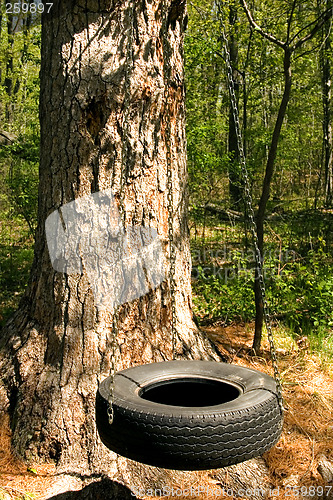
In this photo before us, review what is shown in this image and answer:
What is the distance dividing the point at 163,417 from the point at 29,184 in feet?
19.9

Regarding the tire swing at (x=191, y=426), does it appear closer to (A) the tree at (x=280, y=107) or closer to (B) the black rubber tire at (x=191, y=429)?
(B) the black rubber tire at (x=191, y=429)

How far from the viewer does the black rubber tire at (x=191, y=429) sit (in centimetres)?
208

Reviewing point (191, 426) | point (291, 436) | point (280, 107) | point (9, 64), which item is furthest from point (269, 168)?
point (9, 64)

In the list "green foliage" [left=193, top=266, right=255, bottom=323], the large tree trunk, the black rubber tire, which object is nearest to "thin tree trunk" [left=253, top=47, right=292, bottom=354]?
"green foliage" [left=193, top=266, right=255, bottom=323]

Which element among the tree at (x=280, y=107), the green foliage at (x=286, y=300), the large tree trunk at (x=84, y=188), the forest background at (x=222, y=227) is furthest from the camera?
the forest background at (x=222, y=227)

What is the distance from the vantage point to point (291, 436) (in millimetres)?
3602

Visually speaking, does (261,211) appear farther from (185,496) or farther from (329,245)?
(329,245)

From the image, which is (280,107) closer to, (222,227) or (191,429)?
(191,429)

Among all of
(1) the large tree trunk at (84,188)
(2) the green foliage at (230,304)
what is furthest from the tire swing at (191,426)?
(2) the green foliage at (230,304)

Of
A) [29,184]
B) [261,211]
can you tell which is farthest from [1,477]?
[29,184]

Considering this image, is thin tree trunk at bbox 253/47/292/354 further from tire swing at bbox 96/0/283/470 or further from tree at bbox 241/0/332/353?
tire swing at bbox 96/0/283/470

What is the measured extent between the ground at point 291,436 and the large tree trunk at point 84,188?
170 millimetres

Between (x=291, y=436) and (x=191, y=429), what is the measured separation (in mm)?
1878

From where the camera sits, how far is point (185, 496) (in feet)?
9.85
